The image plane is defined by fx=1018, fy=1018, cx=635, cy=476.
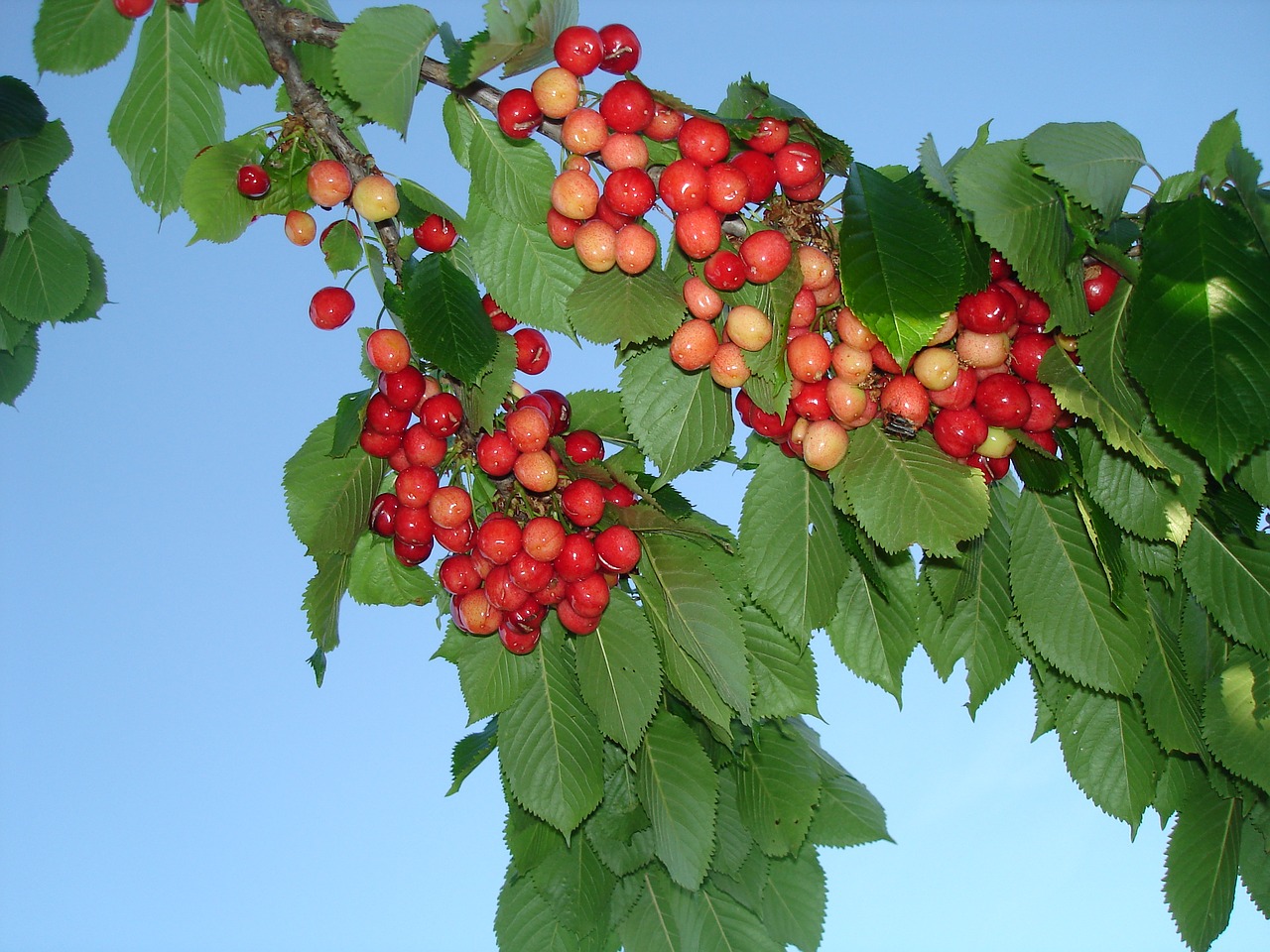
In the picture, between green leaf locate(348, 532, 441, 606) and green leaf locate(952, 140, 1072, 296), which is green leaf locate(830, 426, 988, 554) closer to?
green leaf locate(952, 140, 1072, 296)

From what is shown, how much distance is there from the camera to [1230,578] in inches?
88.5

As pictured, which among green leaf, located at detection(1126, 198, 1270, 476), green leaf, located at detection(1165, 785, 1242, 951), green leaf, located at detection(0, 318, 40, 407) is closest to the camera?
green leaf, located at detection(1126, 198, 1270, 476)

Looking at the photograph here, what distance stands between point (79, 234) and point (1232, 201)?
3370 mm

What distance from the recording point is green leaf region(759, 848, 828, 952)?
322cm

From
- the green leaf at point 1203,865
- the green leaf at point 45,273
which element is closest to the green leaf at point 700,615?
the green leaf at point 1203,865

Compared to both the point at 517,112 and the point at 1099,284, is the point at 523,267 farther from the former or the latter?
the point at 1099,284

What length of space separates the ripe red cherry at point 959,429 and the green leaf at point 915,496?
0.08 ft

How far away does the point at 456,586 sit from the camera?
2.32 metres

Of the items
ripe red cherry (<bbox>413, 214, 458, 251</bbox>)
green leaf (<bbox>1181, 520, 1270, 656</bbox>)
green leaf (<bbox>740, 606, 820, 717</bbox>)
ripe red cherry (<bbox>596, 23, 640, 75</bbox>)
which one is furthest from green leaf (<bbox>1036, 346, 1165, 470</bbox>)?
ripe red cherry (<bbox>413, 214, 458, 251</bbox>)

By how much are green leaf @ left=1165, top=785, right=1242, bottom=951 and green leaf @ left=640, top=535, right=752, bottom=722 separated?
145 cm

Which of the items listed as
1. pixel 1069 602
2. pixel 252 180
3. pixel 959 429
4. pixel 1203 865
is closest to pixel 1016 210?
pixel 959 429

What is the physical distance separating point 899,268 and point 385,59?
991 mm

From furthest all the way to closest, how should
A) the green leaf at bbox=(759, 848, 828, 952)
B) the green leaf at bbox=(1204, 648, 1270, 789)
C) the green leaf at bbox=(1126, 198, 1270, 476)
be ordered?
the green leaf at bbox=(759, 848, 828, 952) < the green leaf at bbox=(1204, 648, 1270, 789) < the green leaf at bbox=(1126, 198, 1270, 476)

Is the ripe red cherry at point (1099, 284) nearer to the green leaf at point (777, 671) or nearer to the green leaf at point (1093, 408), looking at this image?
the green leaf at point (1093, 408)
